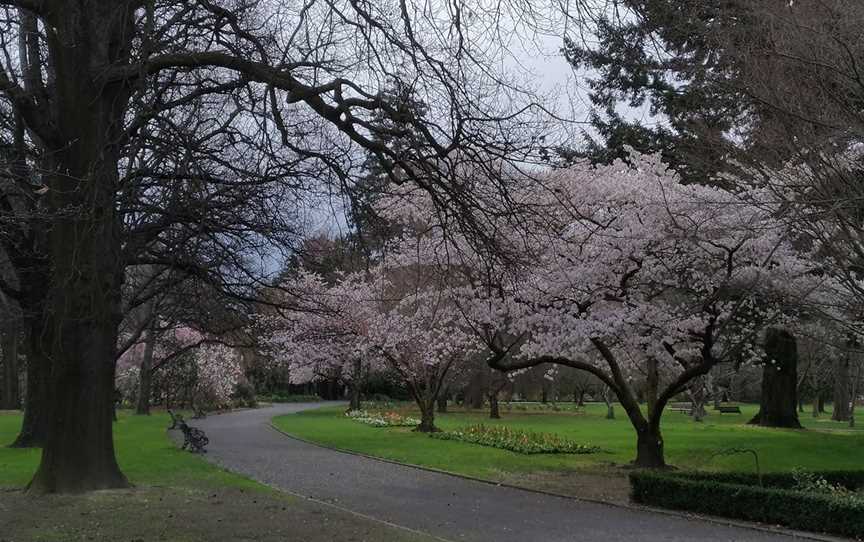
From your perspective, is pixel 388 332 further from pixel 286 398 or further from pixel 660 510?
pixel 286 398

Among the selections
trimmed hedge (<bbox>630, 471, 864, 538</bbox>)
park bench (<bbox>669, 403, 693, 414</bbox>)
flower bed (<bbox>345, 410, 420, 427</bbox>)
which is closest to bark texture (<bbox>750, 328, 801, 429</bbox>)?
flower bed (<bbox>345, 410, 420, 427</bbox>)

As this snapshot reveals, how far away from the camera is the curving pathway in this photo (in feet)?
34.7

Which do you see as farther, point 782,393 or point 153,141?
point 782,393

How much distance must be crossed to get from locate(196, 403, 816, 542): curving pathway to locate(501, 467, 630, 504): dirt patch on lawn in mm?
596

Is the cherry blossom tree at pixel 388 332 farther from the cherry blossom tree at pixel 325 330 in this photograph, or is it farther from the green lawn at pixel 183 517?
the green lawn at pixel 183 517

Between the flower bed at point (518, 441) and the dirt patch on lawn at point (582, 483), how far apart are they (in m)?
4.08

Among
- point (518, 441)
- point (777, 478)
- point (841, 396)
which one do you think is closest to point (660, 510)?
point (777, 478)

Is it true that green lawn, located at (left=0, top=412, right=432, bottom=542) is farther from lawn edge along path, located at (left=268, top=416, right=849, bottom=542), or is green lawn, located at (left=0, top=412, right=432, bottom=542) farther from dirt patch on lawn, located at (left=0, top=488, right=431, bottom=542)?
lawn edge along path, located at (left=268, top=416, right=849, bottom=542)

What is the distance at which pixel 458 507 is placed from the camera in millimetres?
12703

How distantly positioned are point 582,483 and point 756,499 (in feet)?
15.7

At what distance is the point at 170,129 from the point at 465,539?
19.4ft

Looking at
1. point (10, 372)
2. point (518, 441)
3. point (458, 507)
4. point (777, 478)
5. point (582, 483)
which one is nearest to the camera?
point (458, 507)

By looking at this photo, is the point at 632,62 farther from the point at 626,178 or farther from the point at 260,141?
the point at 626,178

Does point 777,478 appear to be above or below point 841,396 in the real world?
below
